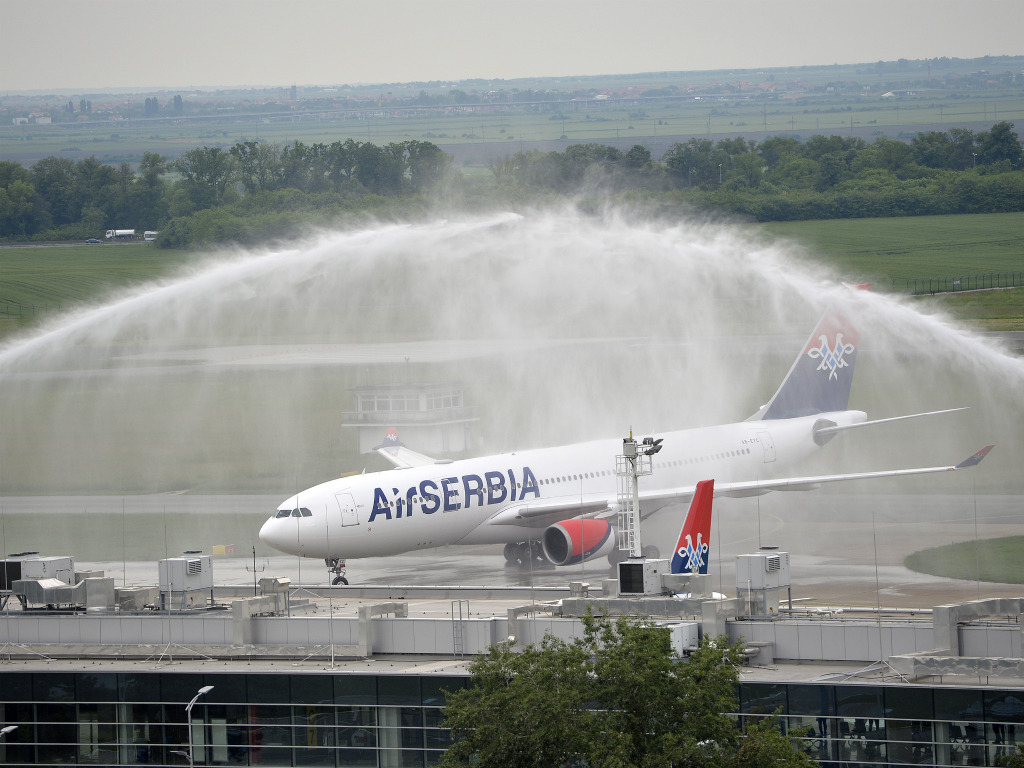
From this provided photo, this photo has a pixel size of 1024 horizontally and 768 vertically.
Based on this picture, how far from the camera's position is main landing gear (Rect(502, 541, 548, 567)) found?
68.0 metres

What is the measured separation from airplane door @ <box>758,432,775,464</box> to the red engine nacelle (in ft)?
48.8

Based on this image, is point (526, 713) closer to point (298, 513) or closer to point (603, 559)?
point (298, 513)

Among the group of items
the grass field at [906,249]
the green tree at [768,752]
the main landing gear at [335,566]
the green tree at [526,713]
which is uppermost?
the grass field at [906,249]

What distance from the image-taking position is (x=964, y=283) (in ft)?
526

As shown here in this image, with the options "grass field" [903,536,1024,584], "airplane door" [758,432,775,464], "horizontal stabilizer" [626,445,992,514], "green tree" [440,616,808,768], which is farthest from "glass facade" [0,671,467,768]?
"airplane door" [758,432,775,464]

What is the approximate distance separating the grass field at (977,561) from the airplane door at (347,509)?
2305 cm

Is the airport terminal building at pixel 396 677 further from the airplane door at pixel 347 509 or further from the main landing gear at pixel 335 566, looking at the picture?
the main landing gear at pixel 335 566

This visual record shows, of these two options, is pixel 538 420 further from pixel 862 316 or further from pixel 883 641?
pixel 883 641

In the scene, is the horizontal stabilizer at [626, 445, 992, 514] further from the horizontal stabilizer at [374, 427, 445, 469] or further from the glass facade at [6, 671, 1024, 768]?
the glass facade at [6, 671, 1024, 768]

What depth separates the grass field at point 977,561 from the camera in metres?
62.2

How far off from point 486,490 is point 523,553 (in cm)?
429

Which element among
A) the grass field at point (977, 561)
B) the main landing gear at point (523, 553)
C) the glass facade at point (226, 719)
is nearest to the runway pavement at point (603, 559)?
the main landing gear at point (523, 553)

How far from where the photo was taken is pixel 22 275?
168 m

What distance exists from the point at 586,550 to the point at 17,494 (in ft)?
135
